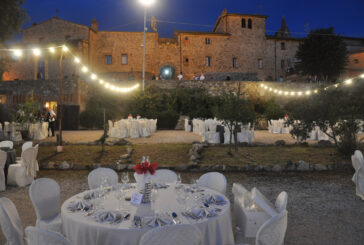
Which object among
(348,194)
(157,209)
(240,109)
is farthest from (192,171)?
(157,209)

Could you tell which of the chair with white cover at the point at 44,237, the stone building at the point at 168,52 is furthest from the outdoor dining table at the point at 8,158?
the stone building at the point at 168,52

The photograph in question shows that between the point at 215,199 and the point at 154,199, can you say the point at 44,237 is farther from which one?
the point at 215,199

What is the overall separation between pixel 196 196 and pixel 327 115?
239 inches

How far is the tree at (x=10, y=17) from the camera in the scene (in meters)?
13.6

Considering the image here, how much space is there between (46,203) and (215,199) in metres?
1.99

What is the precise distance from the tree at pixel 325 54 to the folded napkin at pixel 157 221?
27.6m

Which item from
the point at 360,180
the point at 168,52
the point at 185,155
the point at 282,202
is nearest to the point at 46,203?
the point at 282,202

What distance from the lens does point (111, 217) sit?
2.32 m

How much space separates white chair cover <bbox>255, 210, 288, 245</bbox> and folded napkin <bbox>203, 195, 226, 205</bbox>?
0.61 meters

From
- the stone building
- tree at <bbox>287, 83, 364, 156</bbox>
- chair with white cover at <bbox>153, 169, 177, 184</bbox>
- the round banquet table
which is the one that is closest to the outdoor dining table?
chair with white cover at <bbox>153, 169, 177, 184</bbox>

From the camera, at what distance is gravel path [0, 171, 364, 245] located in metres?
3.49

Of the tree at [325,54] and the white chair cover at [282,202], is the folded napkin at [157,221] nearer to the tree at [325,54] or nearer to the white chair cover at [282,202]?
the white chair cover at [282,202]

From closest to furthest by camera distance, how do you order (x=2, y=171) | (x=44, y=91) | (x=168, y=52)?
1. (x=2, y=171)
2. (x=44, y=91)
3. (x=168, y=52)

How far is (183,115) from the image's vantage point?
21141 millimetres
